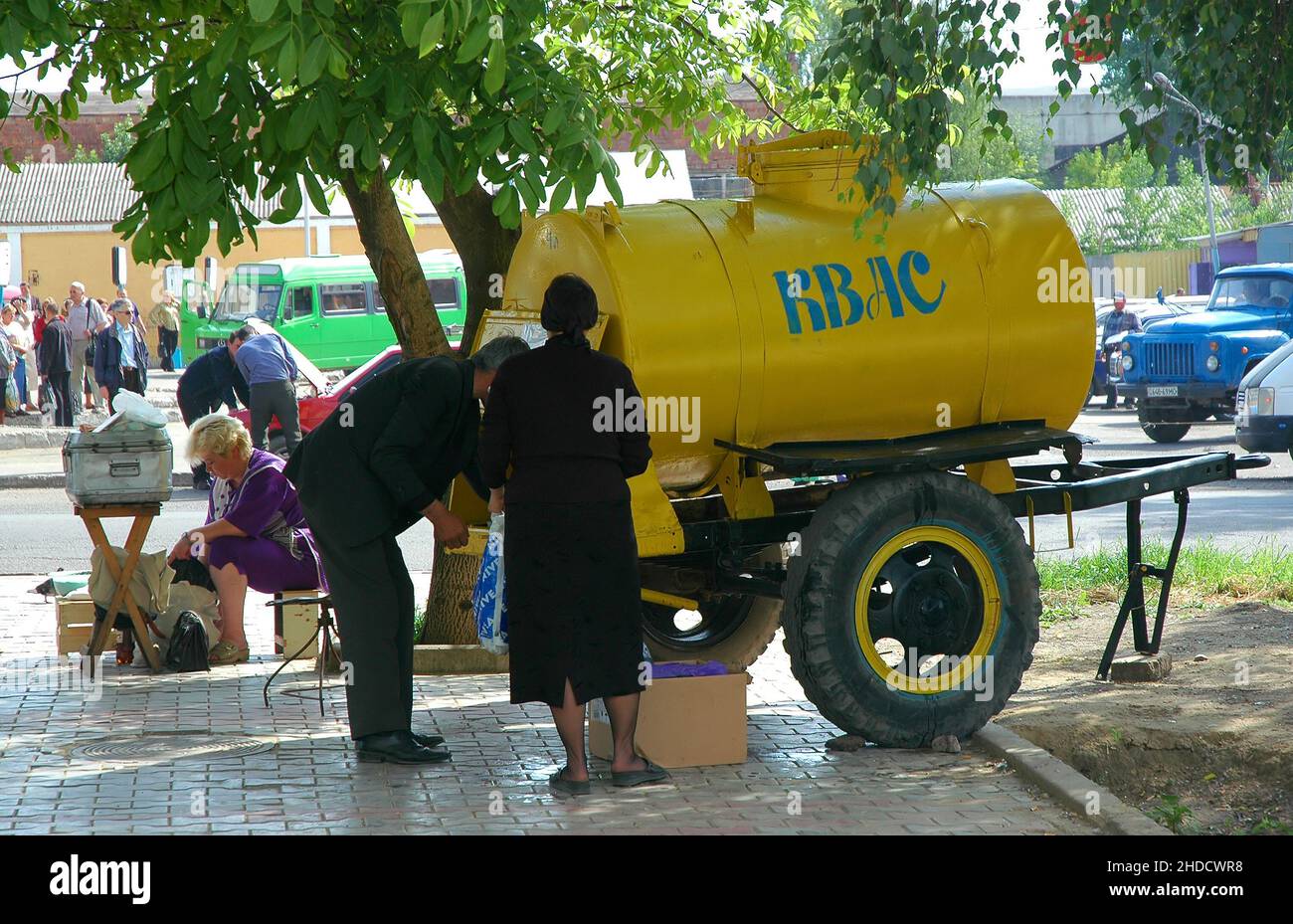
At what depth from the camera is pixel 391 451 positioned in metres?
6.47

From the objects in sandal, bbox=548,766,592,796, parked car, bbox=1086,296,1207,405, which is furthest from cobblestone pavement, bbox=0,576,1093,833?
parked car, bbox=1086,296,1207,405

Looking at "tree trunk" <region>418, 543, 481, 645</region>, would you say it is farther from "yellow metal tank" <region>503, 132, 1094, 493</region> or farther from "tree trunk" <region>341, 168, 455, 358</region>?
"yellow metal tank" <region>503, 132, 1094, 493</region>

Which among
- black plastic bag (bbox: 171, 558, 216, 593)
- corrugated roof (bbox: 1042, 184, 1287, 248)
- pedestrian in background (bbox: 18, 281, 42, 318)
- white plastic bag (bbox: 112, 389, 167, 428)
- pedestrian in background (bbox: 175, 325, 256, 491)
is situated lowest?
black plastic bag (bbox: 171, 558, 216, 593)

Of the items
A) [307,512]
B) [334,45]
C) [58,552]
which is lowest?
[58,552]

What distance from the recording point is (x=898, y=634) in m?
6.81

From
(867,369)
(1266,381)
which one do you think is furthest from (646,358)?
(1266,381)

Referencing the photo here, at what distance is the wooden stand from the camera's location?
8641 millimetres

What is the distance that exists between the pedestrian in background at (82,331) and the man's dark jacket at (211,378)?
26.1 ft

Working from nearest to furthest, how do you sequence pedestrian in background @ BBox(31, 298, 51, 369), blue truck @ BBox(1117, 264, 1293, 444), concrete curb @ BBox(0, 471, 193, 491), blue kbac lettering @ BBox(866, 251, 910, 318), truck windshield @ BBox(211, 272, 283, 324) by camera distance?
1. blue kbac lettering @ BBox(866, 251, 910, 318)
2. concrete curb @ BBox(0, 471, 193, 491)
3. blue truck @ BBox(1117, 264, 1293, 444)
4. pedestrian in background @ BBox(31, 298, 51, 369)
5. truck windshield @ BBox(211, 272, 283, 324)

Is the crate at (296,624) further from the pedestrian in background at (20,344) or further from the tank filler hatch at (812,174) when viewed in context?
the pedestrian in background at (20,344)

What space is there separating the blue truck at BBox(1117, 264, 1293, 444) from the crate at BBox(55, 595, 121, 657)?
56.9 ft

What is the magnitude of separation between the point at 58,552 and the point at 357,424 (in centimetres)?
823

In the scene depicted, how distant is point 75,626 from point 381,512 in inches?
132
